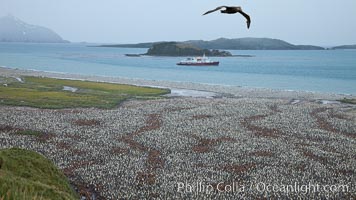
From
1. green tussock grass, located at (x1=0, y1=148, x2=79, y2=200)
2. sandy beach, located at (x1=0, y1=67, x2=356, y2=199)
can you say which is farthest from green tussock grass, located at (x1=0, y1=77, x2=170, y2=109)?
green tussock grass, located at (x1=0, y1=148, x2=79, y2=200)

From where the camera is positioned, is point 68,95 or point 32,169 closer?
point 32,169

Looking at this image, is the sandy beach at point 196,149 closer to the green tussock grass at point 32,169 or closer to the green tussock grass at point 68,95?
the green tussock grass at point 32,169

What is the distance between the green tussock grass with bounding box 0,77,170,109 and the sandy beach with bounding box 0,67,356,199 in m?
3.30

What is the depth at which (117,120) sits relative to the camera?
120 ft

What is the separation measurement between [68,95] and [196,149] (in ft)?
98.6

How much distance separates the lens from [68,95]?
171ft

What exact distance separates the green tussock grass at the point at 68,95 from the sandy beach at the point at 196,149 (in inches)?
130

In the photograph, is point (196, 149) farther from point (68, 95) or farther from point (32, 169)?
point (68, 95)

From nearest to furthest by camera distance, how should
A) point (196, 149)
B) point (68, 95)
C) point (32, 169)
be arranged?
point (32, 169)
point (196, 149)
point (68, 95)

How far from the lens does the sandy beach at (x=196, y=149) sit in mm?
20172

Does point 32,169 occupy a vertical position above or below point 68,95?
above

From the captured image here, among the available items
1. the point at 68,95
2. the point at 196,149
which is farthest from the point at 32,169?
the point at 68,95

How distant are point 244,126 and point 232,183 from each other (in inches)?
585

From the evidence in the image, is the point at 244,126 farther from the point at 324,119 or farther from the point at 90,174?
the point at 90,174
